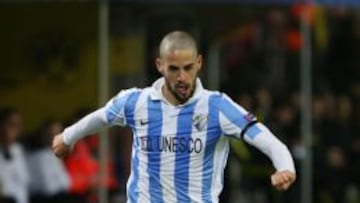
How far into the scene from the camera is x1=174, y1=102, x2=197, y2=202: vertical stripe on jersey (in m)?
7.25

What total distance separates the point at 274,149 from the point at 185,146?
552 mm

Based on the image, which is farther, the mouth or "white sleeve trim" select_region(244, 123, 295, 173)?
the mouth

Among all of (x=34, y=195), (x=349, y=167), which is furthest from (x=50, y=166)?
(x=349, y=167)

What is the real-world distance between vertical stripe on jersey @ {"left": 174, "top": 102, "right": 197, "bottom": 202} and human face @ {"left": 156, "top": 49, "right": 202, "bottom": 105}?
0.14 meters

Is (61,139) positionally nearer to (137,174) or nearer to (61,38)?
(137,174)

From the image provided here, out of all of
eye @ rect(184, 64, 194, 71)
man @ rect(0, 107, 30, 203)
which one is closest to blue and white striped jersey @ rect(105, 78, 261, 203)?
eye @ rect(184, 64, 194, 71)

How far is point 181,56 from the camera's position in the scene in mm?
7008

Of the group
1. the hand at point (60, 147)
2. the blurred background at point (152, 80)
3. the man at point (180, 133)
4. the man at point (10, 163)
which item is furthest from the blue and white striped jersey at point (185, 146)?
the blurred background at point (152, 80)

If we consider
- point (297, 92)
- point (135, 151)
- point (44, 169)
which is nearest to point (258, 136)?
point (135, 151)

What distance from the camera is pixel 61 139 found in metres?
7.52

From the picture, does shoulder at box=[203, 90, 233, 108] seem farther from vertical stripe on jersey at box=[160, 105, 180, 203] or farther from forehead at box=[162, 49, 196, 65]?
forehead at box=[162, 49, 196, 65]

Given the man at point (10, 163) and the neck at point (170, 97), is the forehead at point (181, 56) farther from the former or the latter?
the man at point (10, 163)

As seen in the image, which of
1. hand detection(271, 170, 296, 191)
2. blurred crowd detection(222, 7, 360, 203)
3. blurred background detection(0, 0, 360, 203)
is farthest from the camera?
blurred crowd detection(222, 7, 360, 203)

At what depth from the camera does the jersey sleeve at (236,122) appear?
7.11m
